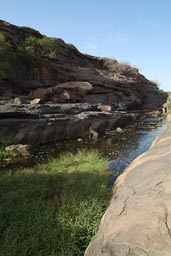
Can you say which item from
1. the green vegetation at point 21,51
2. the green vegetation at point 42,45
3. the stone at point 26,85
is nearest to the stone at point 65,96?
the stone at point 26,85

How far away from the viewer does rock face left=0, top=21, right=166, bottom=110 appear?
29.6 meters

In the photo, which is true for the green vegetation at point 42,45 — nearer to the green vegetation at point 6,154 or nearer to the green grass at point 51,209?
the green vegetation at point 6,154

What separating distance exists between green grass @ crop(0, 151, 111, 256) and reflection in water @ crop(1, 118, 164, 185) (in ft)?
5.59

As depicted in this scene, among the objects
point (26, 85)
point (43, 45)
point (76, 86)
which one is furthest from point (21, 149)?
point (43, 45)

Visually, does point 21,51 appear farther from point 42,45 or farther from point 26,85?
point 42,45

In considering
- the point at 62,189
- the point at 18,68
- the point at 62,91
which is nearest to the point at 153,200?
the point at 62,189

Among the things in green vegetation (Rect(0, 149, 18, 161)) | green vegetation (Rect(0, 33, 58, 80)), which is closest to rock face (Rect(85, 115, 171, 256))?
green vegetation (Rect(0, 149, 18, 161))

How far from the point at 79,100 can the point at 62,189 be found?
23.6 m

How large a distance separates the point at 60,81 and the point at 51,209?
31252mm

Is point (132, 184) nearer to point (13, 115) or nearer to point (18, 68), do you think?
point (13, 115)

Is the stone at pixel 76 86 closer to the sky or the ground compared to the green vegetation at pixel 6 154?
closer to the sky

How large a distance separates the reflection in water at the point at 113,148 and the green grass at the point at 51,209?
170 centimetres

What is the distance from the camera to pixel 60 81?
36.3 meters

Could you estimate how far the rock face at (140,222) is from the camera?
268 cm
